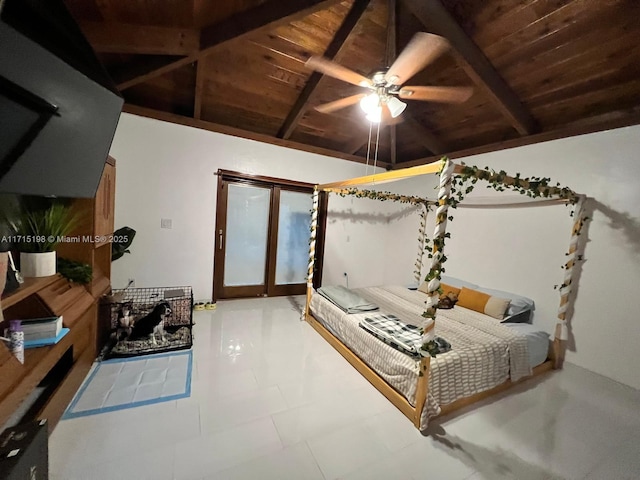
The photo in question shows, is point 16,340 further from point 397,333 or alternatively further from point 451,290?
point 451,290

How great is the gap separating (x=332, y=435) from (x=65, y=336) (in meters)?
1.87

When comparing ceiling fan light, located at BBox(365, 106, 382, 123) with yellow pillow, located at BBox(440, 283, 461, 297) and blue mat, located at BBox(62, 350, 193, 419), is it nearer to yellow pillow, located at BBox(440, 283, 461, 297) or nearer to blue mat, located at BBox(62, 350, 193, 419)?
yellow pillow, located at BBox(440, 283, 461, 297)

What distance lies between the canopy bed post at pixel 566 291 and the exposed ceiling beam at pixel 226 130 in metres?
3.19

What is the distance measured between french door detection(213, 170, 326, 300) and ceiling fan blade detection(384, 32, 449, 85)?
253cm

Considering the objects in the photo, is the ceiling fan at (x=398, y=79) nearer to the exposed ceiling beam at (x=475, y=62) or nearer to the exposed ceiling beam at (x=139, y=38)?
the exposed ceiling beam at (x=475, y=62)

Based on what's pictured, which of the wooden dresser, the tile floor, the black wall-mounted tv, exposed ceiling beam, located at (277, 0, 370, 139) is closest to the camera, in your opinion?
the black wall-mounted tv

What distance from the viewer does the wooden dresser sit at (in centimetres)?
122

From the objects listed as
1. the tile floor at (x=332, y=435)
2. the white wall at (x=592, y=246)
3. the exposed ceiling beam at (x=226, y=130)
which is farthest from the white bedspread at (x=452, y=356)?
the exposed ceiling beam at (x=226, y=130)

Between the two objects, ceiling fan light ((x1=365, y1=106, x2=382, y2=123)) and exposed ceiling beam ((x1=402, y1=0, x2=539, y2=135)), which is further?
ceiling fan light ((x1=365, y1=106, x2=382, y2=123))

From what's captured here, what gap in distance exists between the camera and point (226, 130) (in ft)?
11.9

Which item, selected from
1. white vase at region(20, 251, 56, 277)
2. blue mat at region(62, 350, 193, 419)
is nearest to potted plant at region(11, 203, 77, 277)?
white vase at region(20, 251, 56, 277)

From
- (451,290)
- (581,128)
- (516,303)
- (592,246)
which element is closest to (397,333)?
(451,290)

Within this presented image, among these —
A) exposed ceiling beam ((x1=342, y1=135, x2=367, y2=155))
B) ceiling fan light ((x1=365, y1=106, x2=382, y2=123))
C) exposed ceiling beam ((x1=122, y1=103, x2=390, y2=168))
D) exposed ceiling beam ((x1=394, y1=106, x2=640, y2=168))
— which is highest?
exposed ceiling beam ((x1=342, y1=135, x2=367, y2=155))

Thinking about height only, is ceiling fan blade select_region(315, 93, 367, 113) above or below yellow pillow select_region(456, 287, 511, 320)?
above
